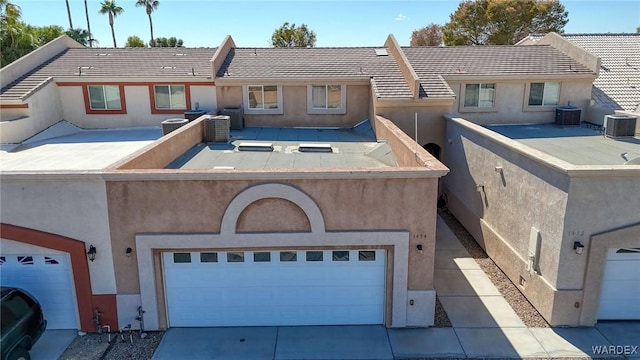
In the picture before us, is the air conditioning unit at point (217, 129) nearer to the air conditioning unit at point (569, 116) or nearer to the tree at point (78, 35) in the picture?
the air conditioning unit at point (569, 116)

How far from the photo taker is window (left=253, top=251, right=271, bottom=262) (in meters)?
11.5

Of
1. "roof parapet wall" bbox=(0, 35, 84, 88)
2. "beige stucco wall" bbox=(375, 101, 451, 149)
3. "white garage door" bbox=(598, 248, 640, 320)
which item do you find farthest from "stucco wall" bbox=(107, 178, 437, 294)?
"roof parapet wall" bbox=(0, 35, 84, 88)

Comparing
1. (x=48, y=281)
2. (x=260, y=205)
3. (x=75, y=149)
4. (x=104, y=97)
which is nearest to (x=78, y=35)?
(x=104, y=97)

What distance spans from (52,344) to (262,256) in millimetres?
5991

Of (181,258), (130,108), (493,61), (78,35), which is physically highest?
(78,35)

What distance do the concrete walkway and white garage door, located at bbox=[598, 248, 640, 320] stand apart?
0.98ft

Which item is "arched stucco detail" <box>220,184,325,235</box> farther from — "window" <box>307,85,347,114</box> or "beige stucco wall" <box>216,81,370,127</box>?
"window" <box>307,85,347,114</box>

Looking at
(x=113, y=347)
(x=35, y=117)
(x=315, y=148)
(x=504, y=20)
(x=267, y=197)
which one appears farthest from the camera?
(x=504, y=20)

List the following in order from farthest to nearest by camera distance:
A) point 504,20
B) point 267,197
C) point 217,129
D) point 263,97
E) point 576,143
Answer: point 504,20, point 263,97, point 217,129, point 576,143, point 267,197

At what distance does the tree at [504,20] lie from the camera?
→ 4844 cm

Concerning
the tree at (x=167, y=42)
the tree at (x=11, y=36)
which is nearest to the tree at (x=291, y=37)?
the tree at (x=167, y=42)

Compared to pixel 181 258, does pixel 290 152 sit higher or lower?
higher

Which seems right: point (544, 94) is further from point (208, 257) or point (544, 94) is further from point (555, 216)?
point (208, 257)

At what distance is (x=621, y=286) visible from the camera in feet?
38.2
